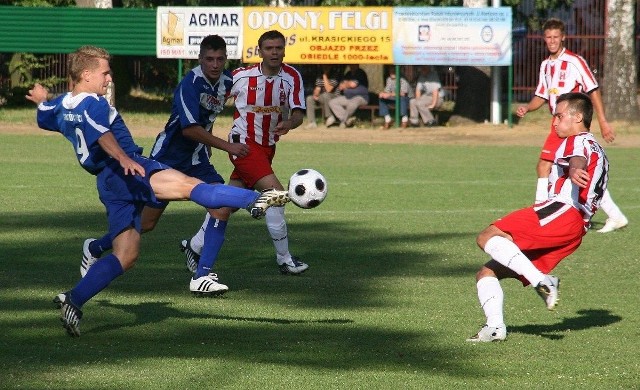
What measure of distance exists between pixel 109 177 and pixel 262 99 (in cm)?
324

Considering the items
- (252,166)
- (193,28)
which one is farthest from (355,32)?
(252,166)

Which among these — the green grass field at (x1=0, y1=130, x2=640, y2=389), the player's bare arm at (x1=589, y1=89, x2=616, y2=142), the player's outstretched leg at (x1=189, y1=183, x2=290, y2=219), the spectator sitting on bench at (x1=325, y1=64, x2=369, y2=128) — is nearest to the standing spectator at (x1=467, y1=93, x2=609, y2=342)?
the green grass field at (x1=0, y1=130, x2=640, y2=389)

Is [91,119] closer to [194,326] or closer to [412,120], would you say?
[194,326]

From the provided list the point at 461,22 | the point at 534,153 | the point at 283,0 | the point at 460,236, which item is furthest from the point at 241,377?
the point at 283,0

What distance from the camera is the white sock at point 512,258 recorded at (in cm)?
735

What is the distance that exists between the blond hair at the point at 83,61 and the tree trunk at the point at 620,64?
72.7 feet

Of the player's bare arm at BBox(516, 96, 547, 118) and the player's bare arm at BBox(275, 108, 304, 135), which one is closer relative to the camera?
the player's bare arm at BBox(275, 108, 304, 135)

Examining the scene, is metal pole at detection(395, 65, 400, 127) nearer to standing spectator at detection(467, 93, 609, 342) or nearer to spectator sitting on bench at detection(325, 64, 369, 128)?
spectator sitting on bench at detection(325, 64, 369, 128)

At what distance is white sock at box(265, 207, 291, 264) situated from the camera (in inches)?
412

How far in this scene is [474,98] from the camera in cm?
2936

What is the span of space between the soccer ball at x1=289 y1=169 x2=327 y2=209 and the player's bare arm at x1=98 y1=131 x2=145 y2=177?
0.96 meters

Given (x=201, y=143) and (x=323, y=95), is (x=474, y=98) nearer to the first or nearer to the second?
(x=323, y=95)

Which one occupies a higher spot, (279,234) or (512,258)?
(512,258)

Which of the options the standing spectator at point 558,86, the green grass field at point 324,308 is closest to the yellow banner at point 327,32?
the green grass field at point 324,308
